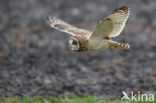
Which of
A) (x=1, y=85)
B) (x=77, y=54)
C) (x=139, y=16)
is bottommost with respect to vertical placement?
(x=1, y=85)

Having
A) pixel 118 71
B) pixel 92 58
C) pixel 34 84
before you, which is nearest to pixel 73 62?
pixel 92 58

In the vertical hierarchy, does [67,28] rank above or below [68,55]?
above

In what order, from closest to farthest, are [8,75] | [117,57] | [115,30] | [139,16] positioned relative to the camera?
[115,30] → [8,75] → [117,57] → [139,16]

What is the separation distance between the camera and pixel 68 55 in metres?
12.7

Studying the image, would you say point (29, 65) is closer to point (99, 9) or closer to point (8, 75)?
point (8, 75)

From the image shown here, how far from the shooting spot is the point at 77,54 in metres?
12.7

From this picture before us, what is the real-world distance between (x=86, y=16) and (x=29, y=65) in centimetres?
516

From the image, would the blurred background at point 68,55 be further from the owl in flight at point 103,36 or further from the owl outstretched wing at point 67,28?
the owl in flight at point 103,36

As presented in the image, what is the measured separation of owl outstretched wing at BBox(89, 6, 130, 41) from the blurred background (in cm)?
243

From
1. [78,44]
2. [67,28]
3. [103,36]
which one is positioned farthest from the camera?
[67,28]

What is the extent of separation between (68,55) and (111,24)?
5820 millimetres

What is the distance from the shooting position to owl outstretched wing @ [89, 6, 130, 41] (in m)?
6.76

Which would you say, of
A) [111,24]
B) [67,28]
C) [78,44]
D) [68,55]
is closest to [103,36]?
[111,24]

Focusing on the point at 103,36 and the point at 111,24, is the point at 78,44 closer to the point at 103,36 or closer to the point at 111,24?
the point at 103,36
